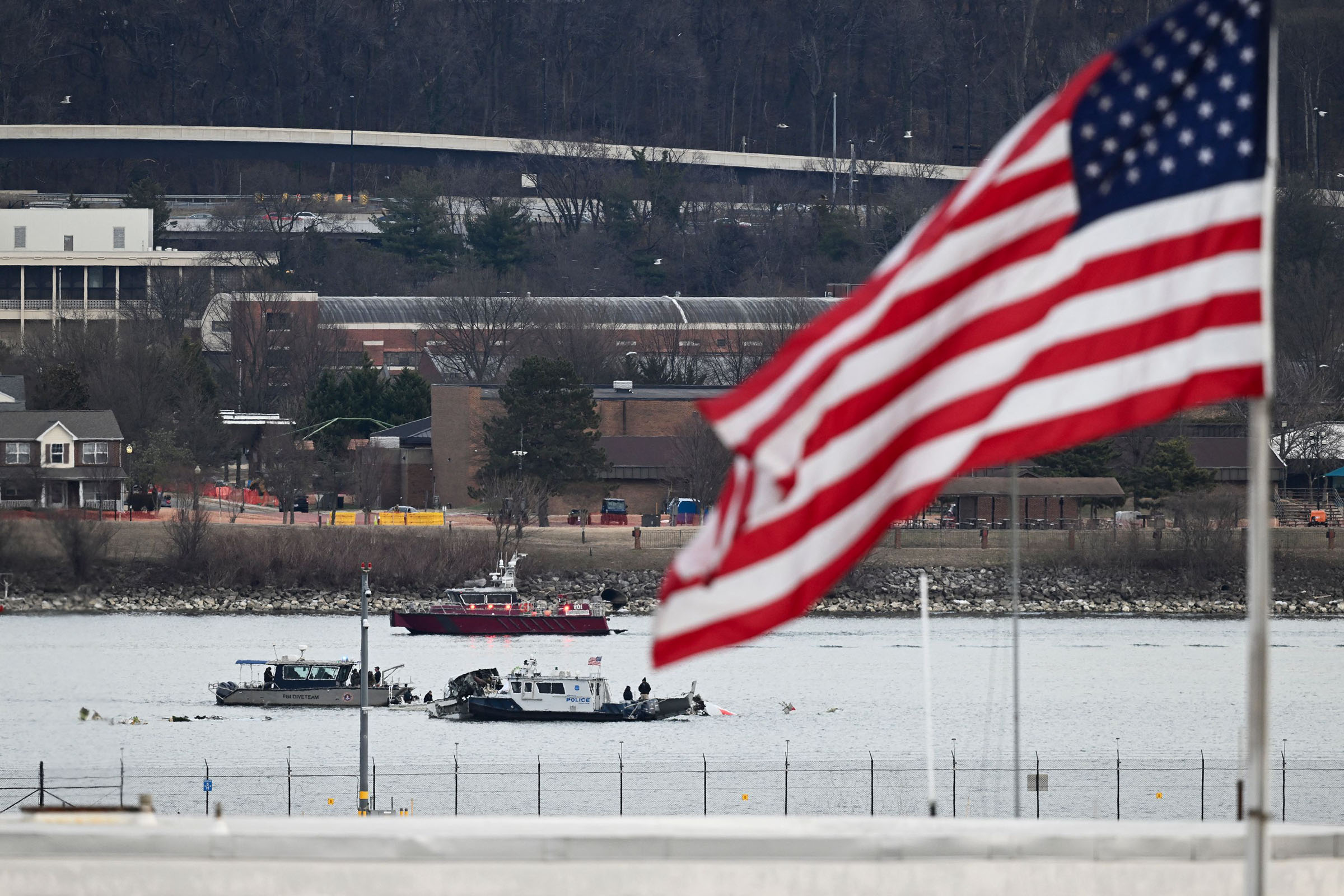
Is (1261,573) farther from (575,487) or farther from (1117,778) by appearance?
(575,487)

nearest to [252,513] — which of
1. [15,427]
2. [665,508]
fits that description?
[15,427]

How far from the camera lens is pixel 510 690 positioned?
180 feet

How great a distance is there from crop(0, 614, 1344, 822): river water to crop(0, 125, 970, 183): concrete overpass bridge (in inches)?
3864

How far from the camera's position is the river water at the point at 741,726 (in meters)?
40.3

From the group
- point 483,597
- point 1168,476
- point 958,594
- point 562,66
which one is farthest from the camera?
point 562,66

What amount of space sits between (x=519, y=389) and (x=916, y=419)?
→ 75.9 metres

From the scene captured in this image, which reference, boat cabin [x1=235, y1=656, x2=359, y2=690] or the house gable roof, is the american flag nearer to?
boat cabin [x1=235, y1=656, x2=359, y2=690]

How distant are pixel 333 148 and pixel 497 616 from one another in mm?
111891

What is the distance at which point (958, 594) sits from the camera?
7919 cm

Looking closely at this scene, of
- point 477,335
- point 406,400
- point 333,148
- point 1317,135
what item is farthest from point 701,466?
point 333,148

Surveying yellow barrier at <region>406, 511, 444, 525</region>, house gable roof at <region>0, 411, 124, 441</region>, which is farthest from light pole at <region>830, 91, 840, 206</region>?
house gable roof at <region>0, 411, 124, 441</region>

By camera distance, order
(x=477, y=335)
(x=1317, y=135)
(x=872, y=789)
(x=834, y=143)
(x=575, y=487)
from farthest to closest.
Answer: (x=834, y=143), (x=1317, y=135), (x=477, y=335), (x=575, y=487), (x=872, y=789)

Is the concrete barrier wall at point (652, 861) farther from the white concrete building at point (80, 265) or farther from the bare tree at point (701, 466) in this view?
the white concrete building at point (80, 265)

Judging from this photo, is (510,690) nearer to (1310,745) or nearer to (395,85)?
(1310,745)
